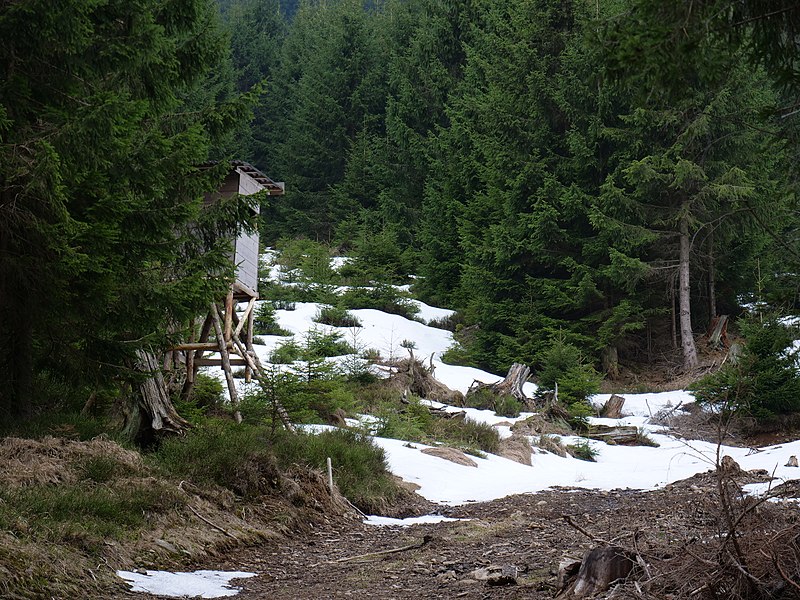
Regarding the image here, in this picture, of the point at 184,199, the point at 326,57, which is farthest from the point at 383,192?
the point at 184,199

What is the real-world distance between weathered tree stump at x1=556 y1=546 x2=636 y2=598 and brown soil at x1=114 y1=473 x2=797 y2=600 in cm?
11

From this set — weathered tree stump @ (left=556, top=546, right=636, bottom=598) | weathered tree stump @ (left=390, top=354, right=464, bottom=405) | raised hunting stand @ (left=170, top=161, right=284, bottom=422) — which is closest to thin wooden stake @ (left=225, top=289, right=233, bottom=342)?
raised hunting stand @ (left=170, top=161, right=284, bottom=422)

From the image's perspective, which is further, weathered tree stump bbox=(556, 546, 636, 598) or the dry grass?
the dry grass

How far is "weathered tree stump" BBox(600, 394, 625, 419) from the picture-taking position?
19.4 metres

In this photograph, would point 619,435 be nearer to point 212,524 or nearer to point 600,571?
point 212,524

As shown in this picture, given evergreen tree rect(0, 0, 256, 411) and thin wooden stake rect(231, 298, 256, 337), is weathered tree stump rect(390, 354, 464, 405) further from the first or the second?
evergreen tree rect(0, 0, 256, 411)

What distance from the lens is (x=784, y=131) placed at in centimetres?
457

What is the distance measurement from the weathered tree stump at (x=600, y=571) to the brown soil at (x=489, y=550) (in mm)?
105

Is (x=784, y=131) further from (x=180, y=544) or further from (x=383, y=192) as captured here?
(x=383, y=192)

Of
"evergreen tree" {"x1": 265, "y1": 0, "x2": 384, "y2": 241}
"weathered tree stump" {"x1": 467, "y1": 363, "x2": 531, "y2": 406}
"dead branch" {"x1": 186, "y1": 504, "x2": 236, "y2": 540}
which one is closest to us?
"dead branch" {"x1": 186, "y1": 504, "x2": 236, "y2": 540}

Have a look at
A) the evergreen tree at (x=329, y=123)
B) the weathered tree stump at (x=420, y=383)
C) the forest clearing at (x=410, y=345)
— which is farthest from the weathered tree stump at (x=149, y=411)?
the evergreen tree at (x=329, y=123)

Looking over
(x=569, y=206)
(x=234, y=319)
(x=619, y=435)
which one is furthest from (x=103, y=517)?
(x=569, y=206)

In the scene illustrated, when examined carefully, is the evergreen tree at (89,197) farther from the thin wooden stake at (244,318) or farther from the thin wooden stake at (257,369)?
the thin wooden stake at (244,318)

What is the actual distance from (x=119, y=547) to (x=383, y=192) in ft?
107
